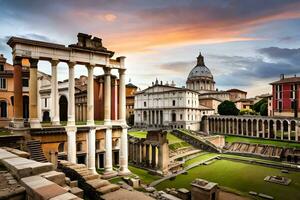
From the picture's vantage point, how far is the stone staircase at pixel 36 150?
1544cm

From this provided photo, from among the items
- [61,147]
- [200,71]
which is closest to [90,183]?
[61,147]

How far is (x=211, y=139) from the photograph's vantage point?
1913 inches

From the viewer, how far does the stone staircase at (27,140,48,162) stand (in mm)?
15436

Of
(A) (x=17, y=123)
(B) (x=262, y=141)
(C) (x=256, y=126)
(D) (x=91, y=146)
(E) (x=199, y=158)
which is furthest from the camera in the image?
(C) (x=256, y=126)

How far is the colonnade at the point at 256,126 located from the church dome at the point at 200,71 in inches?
1641

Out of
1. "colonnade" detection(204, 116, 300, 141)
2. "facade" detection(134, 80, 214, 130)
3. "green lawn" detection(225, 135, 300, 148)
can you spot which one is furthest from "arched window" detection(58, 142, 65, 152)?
"facade" detection(134, 80, 214, 130)

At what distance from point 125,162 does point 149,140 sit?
29.0 feet

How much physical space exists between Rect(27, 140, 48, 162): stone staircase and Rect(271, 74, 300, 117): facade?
55050mm

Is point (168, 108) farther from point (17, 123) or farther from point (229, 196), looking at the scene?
point (17, 123)

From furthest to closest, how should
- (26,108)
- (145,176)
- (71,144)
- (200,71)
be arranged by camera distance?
(200,71) → (26,108) → (145,176) → (71,144)

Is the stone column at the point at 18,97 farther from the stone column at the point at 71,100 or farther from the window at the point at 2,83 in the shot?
the window at the point at 2,83

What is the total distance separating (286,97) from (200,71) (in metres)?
52.6

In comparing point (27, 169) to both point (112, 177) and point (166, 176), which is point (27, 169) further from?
point (166, 176)

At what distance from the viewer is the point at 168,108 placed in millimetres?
67062
